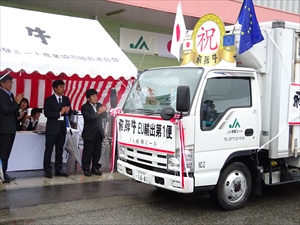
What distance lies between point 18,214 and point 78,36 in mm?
3722

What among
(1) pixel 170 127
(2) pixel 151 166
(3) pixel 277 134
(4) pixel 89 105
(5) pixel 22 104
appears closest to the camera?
(1) pixel 170 127

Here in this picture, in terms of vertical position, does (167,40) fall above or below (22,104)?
above

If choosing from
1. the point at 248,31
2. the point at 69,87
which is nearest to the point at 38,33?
the point at 69,87

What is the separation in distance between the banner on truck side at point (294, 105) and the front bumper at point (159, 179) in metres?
2.15

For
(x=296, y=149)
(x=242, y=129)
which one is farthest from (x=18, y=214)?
(x=296, y=149)

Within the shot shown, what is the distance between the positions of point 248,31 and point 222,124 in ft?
4.88

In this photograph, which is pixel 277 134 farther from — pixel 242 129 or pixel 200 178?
pixel 200 178

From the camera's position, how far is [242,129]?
226 inches

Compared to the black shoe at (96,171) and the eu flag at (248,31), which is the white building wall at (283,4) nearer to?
the eu flag at (248,31)

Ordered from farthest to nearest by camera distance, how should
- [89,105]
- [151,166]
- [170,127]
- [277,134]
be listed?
[89,105]
[277,134]
[151,166]
[170,127]

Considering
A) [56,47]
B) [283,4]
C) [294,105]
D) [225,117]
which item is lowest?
[225,117]

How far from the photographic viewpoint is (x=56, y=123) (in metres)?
7.49

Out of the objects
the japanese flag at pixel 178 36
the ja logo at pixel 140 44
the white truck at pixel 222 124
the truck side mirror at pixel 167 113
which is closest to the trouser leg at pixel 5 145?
the white truck at pixel 222 124

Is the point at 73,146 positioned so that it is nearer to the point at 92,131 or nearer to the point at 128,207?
the point at 92,131
